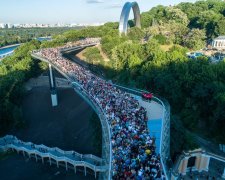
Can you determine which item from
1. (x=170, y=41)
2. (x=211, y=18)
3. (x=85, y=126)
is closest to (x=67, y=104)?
(x=85, y=126)

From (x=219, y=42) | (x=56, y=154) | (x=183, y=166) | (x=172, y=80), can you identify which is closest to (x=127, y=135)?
(x=183, y=166)

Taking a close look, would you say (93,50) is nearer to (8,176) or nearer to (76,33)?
(76,33)

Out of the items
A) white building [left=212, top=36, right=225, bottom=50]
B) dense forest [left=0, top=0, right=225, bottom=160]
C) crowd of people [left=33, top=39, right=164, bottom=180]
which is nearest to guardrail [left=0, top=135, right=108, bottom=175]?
crowd of people [left=33, top=39, right=164, bottom=180]

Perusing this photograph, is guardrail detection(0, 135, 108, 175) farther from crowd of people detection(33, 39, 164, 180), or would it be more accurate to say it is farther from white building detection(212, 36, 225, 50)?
white building detection(212, 36, 225, 50)

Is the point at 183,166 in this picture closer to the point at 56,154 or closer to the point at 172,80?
the point at 172,80

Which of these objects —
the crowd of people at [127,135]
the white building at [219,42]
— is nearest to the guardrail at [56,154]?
the crowd of people at [127,135]

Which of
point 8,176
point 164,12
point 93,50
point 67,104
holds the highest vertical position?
point 164,12
